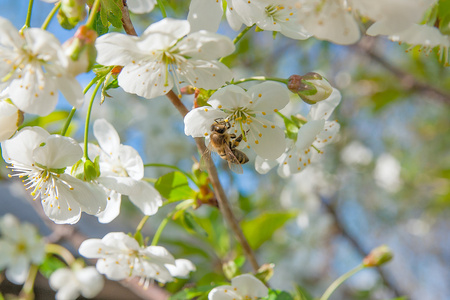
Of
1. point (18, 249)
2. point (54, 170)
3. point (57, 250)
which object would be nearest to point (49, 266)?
point (57, 250)

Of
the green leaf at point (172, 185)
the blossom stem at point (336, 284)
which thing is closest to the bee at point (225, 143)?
the green leaf at point (172, 185)

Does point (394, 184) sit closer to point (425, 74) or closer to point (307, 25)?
point (425, 74)

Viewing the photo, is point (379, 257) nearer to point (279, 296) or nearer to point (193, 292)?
point (279, 296)

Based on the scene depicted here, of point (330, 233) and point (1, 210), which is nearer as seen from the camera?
point (1, 210)

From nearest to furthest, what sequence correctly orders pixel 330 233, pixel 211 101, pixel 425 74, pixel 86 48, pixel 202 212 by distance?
pixel 86 48
pixel 211 101
pixel 202 212
pixel 330 233
pixel 425 74

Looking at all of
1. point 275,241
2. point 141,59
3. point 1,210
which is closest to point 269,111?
point 141,59

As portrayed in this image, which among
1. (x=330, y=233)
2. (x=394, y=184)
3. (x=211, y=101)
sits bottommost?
(x=394, y=184)
